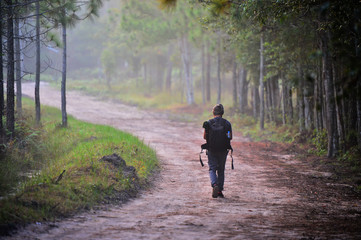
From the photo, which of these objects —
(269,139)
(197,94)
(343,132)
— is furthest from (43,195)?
(197,94)

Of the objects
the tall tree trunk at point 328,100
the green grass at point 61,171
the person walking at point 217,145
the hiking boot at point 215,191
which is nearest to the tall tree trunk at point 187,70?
the green grass at point 61,171

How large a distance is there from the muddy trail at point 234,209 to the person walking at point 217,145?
0.38 meters

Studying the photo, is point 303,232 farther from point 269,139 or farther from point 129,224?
point 269,139

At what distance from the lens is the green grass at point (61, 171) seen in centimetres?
619

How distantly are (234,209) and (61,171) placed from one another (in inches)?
156

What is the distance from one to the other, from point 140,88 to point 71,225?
42051 millimetres

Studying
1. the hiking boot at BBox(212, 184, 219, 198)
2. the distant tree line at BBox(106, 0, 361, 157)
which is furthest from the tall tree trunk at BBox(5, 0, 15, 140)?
the hiking boot at BBox(212, 184, 219, 198)

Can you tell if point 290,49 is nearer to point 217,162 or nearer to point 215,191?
point 217,162

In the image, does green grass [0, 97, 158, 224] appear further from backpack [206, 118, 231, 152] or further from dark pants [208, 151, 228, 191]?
backpack [206, 118, 231, 152]

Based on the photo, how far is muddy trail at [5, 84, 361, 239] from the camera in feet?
17.7

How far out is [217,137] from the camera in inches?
316

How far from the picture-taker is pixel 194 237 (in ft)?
16.9

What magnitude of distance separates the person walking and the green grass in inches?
77.0

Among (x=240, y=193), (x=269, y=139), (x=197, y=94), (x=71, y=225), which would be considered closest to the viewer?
(x=71, y=225)
